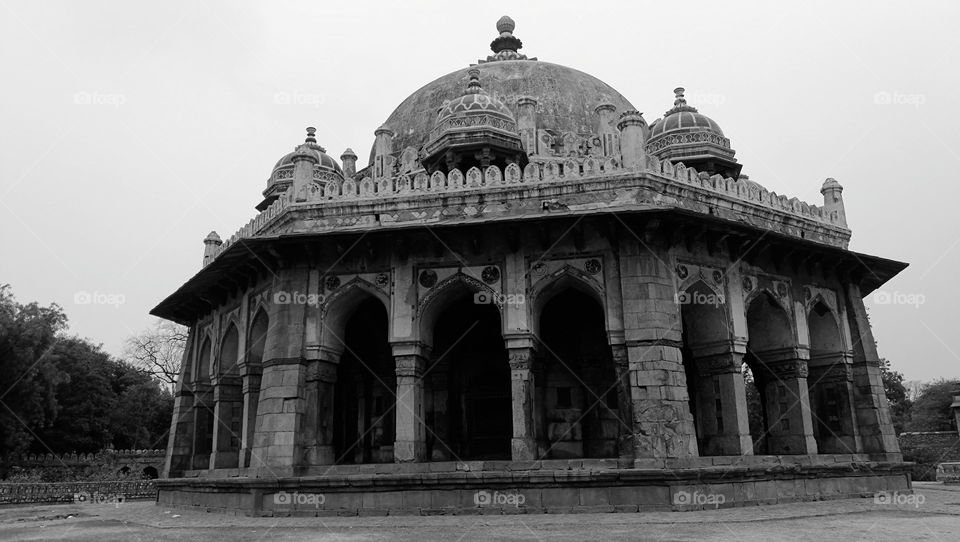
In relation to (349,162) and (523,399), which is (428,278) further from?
(349,162)

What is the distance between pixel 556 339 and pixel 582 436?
2.12m

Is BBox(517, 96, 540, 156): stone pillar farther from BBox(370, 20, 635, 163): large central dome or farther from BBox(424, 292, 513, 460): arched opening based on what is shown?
BBox(424, 292, 513, 460): arched opening

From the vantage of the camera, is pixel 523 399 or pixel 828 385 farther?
pixel 828 385

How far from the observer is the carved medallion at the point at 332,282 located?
14.5 meters

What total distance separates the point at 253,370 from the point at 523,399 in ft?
20.2

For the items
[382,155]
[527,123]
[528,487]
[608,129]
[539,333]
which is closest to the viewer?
[528,487]

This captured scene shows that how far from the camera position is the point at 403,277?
46.7 feet

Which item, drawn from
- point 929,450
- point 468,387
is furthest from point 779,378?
point 929,450

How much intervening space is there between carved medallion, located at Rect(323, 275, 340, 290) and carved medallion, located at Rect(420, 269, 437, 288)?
1.66 m

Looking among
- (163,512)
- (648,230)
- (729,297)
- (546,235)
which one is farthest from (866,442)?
(163,512)

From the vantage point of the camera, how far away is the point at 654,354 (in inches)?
501

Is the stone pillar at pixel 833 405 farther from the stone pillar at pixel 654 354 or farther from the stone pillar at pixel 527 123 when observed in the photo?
the stone pillar at pixel 527 123

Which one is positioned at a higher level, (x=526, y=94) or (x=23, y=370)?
(x=526, y=94)

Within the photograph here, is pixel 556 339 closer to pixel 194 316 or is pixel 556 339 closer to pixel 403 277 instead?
pixel 403 277
